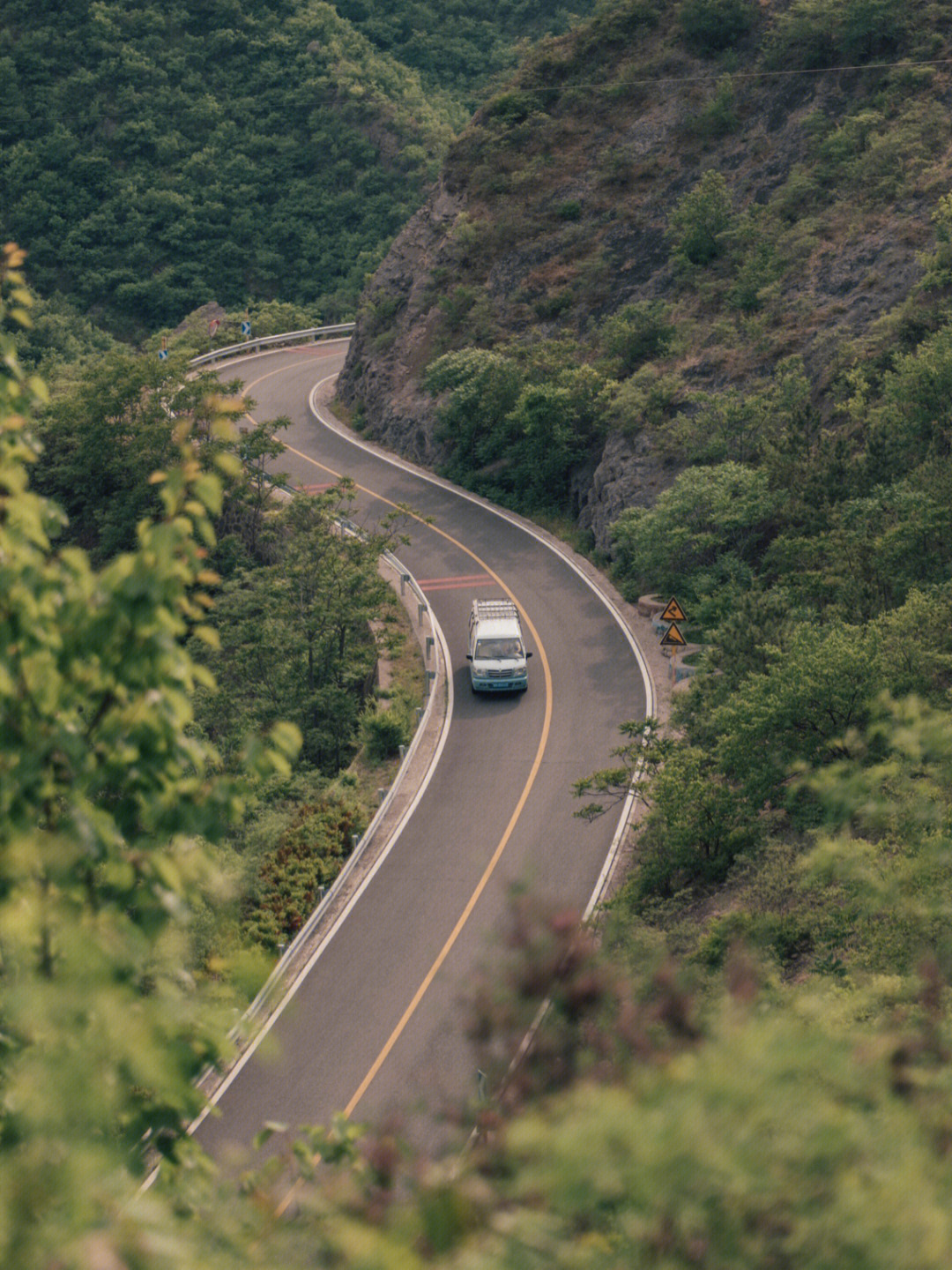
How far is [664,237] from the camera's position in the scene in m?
41.5

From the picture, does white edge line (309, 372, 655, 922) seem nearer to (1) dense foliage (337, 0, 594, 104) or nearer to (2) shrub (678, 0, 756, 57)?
(2) shrub (678, 0, 756, 57)

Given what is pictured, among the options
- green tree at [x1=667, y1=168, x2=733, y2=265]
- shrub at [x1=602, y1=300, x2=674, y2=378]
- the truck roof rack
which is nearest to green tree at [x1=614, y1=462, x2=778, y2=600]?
the truck roof rack

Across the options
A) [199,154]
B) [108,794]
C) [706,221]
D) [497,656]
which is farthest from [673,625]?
[199,154]

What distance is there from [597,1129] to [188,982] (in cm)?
216

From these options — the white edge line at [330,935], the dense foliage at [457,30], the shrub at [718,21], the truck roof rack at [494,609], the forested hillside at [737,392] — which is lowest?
the white edge line at [330,935]

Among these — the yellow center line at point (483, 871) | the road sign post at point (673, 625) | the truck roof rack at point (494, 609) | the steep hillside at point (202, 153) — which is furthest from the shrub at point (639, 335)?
the steep hillside at point (202, 153)

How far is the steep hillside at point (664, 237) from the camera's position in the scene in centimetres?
3369

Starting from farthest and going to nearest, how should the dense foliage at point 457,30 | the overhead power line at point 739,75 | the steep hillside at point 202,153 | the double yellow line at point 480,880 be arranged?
the dense foliage at point 457,30 < the steep hillside at point 202,153 < the overhead power line at point 739,75 < the double yellow line at point 480,880

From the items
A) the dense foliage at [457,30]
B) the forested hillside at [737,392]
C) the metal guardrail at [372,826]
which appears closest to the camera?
the forested hillside at [737,392]

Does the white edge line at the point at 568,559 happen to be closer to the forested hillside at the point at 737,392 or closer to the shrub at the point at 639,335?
the forested hillside at the point at 737,392

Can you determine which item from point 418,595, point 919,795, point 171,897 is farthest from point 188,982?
point 418,595

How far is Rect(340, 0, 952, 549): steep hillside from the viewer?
33.7 meters

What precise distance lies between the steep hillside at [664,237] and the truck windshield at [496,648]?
829 cm

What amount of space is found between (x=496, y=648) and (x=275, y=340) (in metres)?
39.3
